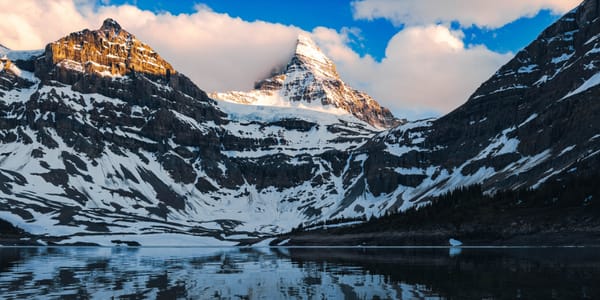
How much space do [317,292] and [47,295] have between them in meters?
18.8

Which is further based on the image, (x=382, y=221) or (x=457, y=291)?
(x=382, y=221)

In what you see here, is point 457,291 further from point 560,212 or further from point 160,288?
point 560,212

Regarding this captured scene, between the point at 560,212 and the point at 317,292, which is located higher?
the point at 560,212

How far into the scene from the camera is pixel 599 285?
130 ft

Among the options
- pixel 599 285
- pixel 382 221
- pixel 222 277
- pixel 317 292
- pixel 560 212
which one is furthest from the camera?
pixel 382 221

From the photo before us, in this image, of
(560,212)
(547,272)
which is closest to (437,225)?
(560,212)

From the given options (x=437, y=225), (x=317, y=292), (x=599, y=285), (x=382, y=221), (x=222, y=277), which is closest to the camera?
(x=599, y=285)

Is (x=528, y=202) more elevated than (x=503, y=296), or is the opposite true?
(x=528, y=202)

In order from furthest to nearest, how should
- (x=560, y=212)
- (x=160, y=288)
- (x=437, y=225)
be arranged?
1. (x=437, y=225)
2. (x=560, y=212)
3. (x=160, y=288)

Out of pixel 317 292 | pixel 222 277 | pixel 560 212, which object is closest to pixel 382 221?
pixel 560 212

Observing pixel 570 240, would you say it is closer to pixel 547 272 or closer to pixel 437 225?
pixel 437 225

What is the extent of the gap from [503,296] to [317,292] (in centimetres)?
1263

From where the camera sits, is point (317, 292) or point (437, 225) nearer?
point (317, 292)

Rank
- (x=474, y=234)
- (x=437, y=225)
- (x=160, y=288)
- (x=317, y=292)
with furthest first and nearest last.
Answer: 1. (x=437, y=225)
2. (x=474, y=234)
3. (x=160, y=288)
4. (x=317, y=292)
